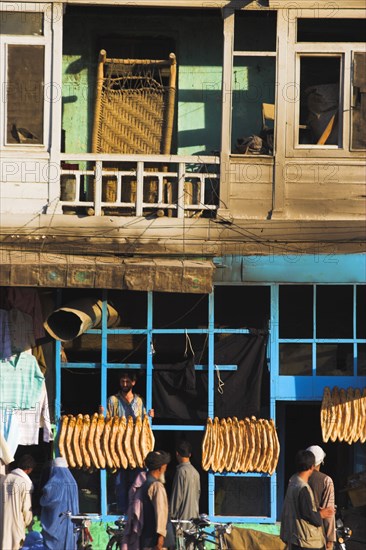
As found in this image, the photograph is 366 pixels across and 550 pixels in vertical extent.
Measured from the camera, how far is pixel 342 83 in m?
16.2

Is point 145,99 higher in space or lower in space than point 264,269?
higher

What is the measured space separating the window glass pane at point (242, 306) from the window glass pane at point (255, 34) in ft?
10.7

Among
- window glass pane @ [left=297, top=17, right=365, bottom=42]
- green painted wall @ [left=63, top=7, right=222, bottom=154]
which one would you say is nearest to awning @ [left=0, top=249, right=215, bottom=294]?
green painted wall @ [left=63, top=7, right=222, bottom=154]

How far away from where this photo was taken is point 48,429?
51.5ft

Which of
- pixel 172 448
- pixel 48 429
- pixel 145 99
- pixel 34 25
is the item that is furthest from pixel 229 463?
pixel 34 25

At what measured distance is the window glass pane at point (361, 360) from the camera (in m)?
16.0

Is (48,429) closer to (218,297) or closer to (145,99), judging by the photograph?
(218,297)

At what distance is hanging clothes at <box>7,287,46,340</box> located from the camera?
1573 centimetres

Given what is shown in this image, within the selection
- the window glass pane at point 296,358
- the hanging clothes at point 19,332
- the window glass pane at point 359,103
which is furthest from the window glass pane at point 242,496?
the window glass pane at point 359,103

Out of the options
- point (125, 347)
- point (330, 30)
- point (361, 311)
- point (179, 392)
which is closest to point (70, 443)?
point (125, 347)

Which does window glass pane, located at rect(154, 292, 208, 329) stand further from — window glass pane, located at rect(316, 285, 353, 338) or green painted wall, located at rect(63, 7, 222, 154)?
green painted wall, located at rect(63, 7, 222, 154)

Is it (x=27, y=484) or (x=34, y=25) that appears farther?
(x=34, y=25)

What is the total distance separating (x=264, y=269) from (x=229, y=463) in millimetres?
2409

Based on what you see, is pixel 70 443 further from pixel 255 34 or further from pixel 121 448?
pixel 255 34
